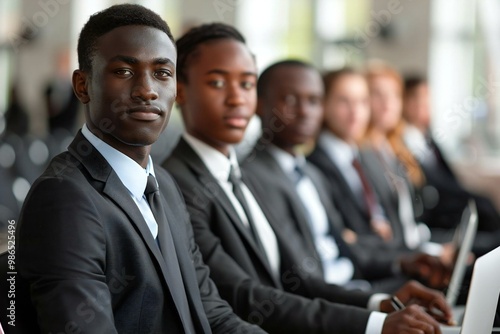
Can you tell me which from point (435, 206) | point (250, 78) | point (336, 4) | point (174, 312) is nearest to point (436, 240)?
point (435, 206)

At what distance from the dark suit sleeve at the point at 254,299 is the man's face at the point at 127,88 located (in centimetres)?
55

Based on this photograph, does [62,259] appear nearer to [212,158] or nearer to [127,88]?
[127,88]

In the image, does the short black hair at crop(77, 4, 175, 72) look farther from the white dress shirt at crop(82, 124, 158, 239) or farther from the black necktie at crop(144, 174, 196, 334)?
the black necktie at crop(144, 174, 196, 334)

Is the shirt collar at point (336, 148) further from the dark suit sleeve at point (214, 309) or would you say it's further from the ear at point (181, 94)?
the dark suit sleeve at point (214, 309)

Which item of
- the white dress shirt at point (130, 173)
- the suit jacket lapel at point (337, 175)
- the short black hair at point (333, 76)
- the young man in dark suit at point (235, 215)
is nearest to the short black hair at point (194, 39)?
the young man in dark suit at point (235, 215)

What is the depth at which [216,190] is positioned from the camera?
6.60ft

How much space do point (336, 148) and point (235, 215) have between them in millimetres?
1933

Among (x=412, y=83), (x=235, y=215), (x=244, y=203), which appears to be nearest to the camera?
(x=235, y=215)

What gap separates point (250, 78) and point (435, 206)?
2.89 meters

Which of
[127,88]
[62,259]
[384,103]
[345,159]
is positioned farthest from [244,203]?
[384,103]

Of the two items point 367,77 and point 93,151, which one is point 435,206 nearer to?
point 367,77

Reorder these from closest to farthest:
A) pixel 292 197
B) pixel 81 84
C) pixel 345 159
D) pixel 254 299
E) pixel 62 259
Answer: pixel 62 259 < pixel 81 84 < pixel 254 299 < pixel 292 197 < pixel 345 159

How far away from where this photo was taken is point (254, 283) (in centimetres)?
191

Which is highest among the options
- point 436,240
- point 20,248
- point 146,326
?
point 20,248
